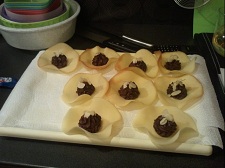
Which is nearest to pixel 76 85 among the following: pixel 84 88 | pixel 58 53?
pixel 84 88

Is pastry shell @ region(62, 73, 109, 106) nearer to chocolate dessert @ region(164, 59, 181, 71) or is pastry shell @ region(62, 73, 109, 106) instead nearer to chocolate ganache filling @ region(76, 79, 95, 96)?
chocolate ganache filling @ region(76, 79, 95, 96)

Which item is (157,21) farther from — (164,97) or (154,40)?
(164,97)

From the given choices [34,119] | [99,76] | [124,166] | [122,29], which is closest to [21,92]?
[34,119]

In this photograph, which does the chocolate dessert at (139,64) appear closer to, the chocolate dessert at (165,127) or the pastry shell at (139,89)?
the pastry shell at (139,89)

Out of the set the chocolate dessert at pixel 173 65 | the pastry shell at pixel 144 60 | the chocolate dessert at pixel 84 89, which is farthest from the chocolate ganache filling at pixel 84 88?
the chocolate dessert at pixel 173 65

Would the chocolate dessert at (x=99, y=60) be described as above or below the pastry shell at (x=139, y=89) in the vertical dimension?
below
